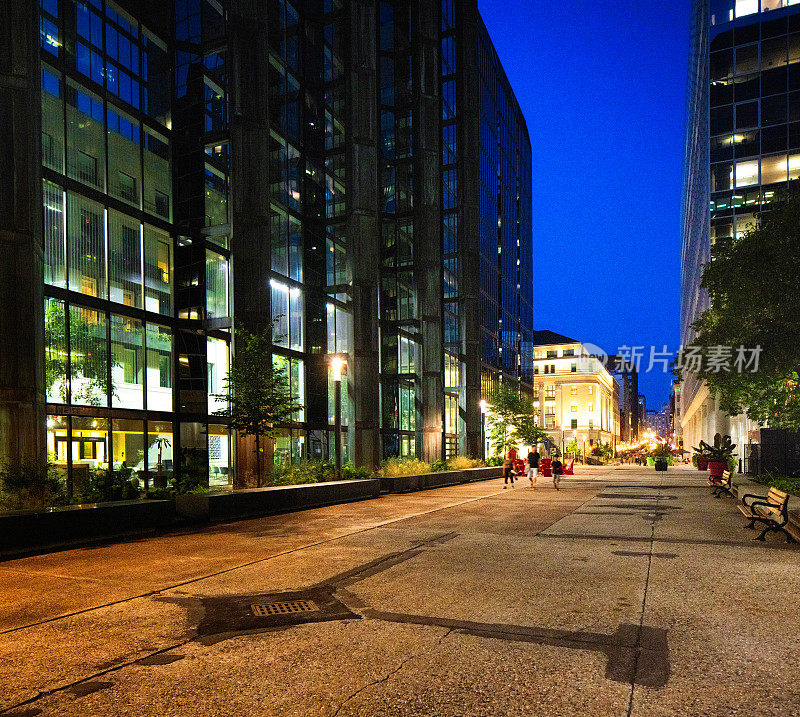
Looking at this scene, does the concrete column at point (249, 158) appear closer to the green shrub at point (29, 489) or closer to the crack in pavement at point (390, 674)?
the green shrub at point (29, 489)

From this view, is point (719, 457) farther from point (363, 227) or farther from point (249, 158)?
point (249, 158)

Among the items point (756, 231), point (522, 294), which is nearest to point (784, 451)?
point (756, 231)

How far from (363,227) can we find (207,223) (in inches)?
340

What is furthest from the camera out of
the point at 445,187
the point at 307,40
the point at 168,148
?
the point at 445,187

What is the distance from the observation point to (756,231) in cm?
2220

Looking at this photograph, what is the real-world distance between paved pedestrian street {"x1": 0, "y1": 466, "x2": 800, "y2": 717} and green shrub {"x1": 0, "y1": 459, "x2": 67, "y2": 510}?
12.7 ft

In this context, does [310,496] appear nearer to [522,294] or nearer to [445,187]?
[445,187]

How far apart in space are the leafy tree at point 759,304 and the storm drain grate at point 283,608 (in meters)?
18.8

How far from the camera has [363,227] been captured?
1356 inches

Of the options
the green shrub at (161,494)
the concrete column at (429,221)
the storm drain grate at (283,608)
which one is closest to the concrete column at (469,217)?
the concrete column at (429,221)

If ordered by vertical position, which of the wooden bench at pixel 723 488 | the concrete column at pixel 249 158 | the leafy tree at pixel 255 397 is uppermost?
the concrete column at pixel 249 158

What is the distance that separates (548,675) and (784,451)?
28.9 metres

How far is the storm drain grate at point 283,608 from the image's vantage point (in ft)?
24.8

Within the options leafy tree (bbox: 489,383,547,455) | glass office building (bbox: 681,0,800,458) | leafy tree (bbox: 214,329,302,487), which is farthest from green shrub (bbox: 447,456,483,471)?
glass office building (bbox: 681,0,800,458)
